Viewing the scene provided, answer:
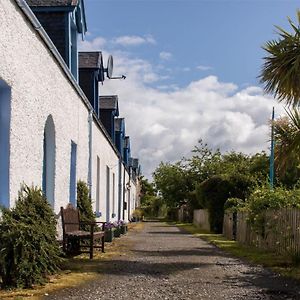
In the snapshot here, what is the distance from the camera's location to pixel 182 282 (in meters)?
8.90

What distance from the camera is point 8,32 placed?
26.8 feet

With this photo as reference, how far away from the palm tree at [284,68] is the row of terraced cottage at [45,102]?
4503mm

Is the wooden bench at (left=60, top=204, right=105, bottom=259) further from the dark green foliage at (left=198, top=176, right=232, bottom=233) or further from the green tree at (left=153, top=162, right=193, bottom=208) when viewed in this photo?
the green tree at (left=153, top=162, right=193, bottom=208)

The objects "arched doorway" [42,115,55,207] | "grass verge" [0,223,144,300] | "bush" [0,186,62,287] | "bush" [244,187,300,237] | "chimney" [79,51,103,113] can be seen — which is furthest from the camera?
"chimney" [79,51,103,113]

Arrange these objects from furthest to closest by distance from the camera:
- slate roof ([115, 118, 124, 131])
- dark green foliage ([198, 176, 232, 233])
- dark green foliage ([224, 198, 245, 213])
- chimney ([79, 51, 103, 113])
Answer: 1. slate roof ([115, 118, 124, 131])
2. dark green foliage ([198, 176, 232, 233])
3. dark green foliage ([224, 198, 245, 213])
4. chimney ([79, 51, 103, 113])

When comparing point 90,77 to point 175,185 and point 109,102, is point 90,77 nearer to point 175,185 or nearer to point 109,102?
point 109,102

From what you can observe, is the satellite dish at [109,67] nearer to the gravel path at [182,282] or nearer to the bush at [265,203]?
the bush at [265,203]

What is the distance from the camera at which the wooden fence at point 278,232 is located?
43.1ft

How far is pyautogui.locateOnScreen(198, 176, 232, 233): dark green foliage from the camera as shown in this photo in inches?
1136

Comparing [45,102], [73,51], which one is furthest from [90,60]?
[45,102]

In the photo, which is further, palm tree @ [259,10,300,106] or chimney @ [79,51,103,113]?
chimney @ [79,51,103,113]

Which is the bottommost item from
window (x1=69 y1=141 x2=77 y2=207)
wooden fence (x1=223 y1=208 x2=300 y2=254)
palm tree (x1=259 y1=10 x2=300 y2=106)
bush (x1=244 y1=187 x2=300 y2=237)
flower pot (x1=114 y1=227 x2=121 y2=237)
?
flower pot (x1=114 y1=227 x2=121 y2=237)

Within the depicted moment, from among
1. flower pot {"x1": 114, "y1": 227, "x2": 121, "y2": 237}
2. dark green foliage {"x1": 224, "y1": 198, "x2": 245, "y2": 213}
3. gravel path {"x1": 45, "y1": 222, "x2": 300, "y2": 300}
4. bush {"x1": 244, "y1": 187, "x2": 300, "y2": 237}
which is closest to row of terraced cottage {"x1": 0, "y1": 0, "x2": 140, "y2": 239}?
gravel path {"x1": 45, "y1": 222, "x2": 300, "y2": 300}

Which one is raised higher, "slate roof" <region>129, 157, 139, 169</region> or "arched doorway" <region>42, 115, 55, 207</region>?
"slate roof" <region>129, 157, 139, 169</region>
